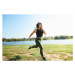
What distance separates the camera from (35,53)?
550cm

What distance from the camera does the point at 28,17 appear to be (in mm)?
5590

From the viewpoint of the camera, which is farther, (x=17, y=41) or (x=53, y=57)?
(x=17, y=41)

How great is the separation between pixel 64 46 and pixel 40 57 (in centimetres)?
136

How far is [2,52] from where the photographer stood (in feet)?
18.1

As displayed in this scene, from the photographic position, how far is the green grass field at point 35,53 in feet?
17.4

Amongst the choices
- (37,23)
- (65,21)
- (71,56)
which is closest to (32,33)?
(37,23)

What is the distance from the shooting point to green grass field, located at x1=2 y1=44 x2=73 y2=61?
17.4ft

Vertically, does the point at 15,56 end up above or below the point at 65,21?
below
